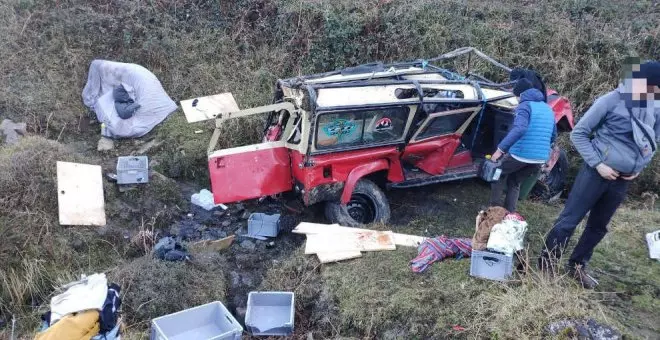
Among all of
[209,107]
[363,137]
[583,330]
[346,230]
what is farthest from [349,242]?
[209,107]

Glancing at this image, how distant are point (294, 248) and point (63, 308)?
8.72 ft

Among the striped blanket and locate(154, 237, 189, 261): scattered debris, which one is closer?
the striped blanket

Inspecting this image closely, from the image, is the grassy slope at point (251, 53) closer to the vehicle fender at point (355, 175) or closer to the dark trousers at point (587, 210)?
the vehicle fender at point (355, 175)

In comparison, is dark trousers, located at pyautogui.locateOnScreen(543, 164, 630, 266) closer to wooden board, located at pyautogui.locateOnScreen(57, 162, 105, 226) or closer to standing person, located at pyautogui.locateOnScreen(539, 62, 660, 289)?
standing person, located at pyautogui.locateOnScreen(539, 62, 660, 289)

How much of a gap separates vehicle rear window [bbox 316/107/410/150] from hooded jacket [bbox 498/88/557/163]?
1246 millimetres

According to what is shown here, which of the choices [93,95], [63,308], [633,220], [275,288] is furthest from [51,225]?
[633,220]

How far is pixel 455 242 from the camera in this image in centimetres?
528

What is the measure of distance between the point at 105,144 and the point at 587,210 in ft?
20.6

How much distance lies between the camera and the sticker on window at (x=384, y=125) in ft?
19.6

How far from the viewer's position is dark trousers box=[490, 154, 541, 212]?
215 inches

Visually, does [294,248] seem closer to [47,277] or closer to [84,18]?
[47,277]

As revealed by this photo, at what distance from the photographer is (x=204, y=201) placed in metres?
6.80

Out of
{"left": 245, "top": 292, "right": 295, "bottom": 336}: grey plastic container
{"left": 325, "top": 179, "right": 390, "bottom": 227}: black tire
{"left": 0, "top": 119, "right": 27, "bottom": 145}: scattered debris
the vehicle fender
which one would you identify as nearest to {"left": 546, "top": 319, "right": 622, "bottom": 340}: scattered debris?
{"left": 245, "top": 292, "right": 295, "bottom": 336}: grey plastic container

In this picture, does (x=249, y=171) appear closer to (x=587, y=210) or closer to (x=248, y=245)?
(x=248, y=245)
